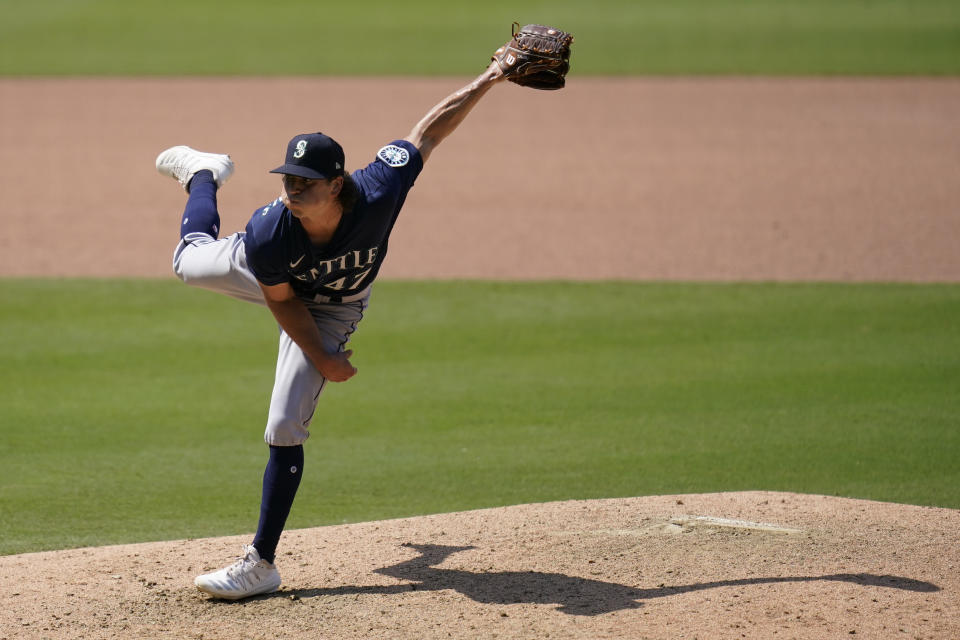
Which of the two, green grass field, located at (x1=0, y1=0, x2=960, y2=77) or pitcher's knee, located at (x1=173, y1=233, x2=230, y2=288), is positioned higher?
green grass field, located at (x1=0, y1=0, x2=960, y2=77)

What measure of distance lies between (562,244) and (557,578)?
6720mm

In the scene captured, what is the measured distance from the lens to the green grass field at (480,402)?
570cm

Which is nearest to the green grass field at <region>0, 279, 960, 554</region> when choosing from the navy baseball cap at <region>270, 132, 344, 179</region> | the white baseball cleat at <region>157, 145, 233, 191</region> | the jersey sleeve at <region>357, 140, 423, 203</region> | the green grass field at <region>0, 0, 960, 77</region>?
the white baseball cleat at <region>157, 145, 233, 191</region>

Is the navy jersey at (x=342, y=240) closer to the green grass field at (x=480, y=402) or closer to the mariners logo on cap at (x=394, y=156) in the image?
the mariners logo on cap at (x=394, y=156)

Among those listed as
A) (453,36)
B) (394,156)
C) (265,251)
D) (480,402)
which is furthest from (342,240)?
(453,36)

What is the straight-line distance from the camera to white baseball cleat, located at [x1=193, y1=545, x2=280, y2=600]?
161 inches

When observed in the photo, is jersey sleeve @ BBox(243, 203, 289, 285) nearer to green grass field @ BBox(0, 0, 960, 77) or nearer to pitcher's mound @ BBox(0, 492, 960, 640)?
pitcher's mound @ BBox(0, 492, 960, 640)

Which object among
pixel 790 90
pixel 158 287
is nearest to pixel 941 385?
pixel 158 287

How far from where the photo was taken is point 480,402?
688cm

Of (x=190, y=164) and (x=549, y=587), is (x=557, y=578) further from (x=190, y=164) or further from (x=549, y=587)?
(x=190, y=164)

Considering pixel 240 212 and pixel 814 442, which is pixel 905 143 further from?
pixel 814 442

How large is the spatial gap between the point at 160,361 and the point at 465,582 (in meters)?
3.91

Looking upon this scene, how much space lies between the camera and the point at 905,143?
567 inches

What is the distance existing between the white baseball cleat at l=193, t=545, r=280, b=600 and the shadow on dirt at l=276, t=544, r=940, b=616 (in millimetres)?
74
